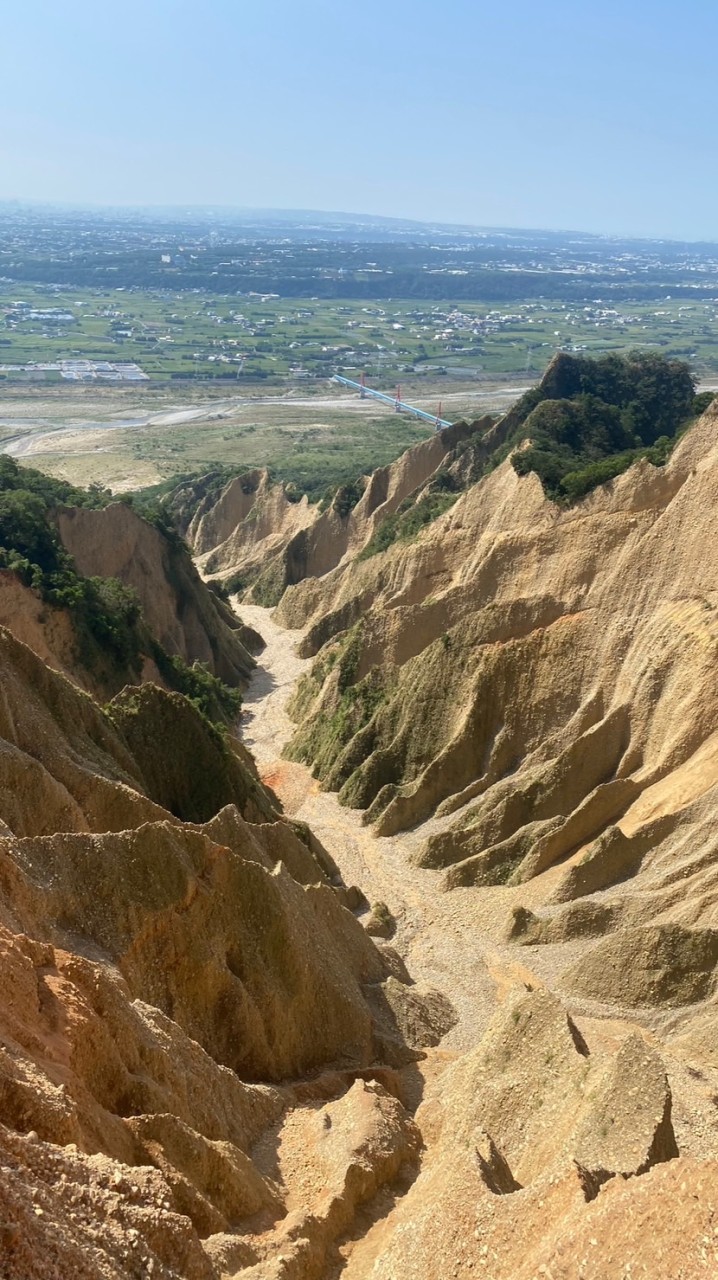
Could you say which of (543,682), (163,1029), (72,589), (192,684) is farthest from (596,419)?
(163,1029)

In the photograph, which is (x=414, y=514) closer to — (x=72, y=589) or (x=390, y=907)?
(x=72, y=589)

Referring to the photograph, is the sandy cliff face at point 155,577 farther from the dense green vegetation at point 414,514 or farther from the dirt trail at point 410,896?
the dense green vegetation at point 414,514

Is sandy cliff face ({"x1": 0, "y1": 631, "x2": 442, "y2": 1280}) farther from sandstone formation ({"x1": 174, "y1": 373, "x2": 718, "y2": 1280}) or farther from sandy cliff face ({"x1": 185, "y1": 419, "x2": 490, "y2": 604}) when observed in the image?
sandy cliff face ({"x1": 185, "y1": 419, "x2": 490, "y2": 604})

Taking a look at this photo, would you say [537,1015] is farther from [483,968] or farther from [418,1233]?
[483,968]

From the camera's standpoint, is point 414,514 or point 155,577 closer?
point 155,577

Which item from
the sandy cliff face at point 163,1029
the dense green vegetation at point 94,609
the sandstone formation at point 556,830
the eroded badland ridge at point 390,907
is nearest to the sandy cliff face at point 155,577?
the eroded badland ridge at point 390,907
